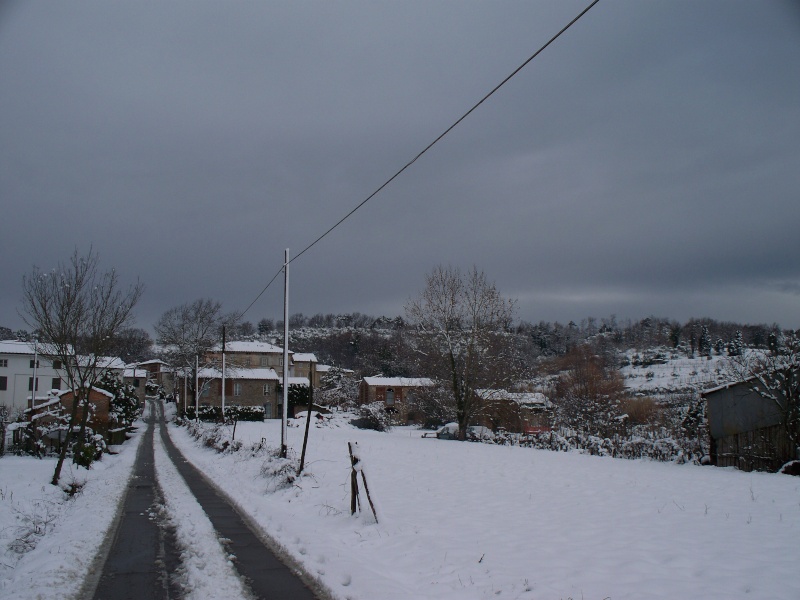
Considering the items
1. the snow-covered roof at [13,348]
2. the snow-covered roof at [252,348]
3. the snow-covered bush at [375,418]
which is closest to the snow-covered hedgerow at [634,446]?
the snow-covered bush at [375,418]

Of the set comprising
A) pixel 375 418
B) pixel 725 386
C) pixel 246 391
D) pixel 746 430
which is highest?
pixel 725 386

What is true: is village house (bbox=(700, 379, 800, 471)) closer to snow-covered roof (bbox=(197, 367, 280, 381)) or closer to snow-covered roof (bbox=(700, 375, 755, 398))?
snow-covered roof (bbox=(700, 375, 755, 398))

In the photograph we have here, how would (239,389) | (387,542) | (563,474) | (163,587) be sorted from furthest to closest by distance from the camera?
(239,389)
(563,474)
(387,542)
(163,587)

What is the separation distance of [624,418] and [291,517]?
24.5 meters

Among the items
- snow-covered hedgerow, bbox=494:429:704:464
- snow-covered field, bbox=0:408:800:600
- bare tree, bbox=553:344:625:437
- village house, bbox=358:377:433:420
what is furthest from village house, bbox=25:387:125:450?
village house, bbox=358:377:433:420

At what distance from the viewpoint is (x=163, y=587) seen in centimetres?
688

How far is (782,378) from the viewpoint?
18.2m

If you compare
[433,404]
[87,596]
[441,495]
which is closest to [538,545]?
[441,495]

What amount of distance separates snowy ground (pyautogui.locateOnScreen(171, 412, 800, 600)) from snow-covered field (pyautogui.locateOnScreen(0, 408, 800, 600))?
33mm

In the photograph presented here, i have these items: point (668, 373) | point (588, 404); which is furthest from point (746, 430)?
point (668, 373)

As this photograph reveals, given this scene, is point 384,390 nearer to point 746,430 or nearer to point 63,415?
point 63,415

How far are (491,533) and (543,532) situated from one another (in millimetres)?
844

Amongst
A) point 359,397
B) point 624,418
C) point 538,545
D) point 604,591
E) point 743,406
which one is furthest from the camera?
point 359,397

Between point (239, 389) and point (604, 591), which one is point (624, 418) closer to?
point (604, 591)
